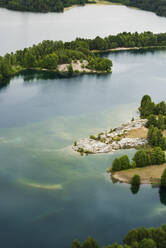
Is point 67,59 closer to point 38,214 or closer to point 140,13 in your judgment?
point 38,214

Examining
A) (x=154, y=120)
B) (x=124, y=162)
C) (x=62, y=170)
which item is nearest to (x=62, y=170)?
(x=62, y=170)

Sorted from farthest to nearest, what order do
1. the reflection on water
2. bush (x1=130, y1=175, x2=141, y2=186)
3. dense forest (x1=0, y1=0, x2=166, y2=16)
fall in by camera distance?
dense forest (x1=0, y1=0, x2=166, y2=16) < bush (x1=130, y1=175, x2=141, y2=186) < the reflection on water

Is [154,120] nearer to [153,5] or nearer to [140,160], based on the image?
[140,160]

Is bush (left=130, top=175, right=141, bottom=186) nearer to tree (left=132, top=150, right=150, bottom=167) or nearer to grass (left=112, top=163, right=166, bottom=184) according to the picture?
grass (left=112, top=163, right=166, bottom=184)

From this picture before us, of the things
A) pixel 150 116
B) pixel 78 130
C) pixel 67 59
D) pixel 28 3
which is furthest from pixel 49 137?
pixel 28 3

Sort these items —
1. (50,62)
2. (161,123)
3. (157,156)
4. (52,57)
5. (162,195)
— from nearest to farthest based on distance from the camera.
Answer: (162,195)
(157,156)
(161,123)
(50,62)
(52,57)

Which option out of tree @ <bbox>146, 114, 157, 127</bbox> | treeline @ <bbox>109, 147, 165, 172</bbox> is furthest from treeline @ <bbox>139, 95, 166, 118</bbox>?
treeline @ <bbox>109, 147, 165, 172</bbox>

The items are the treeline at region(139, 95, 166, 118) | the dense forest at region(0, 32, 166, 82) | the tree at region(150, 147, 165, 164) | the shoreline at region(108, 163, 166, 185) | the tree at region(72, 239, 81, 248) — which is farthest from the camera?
the dense forest at region(0, 32, 166, 82)
